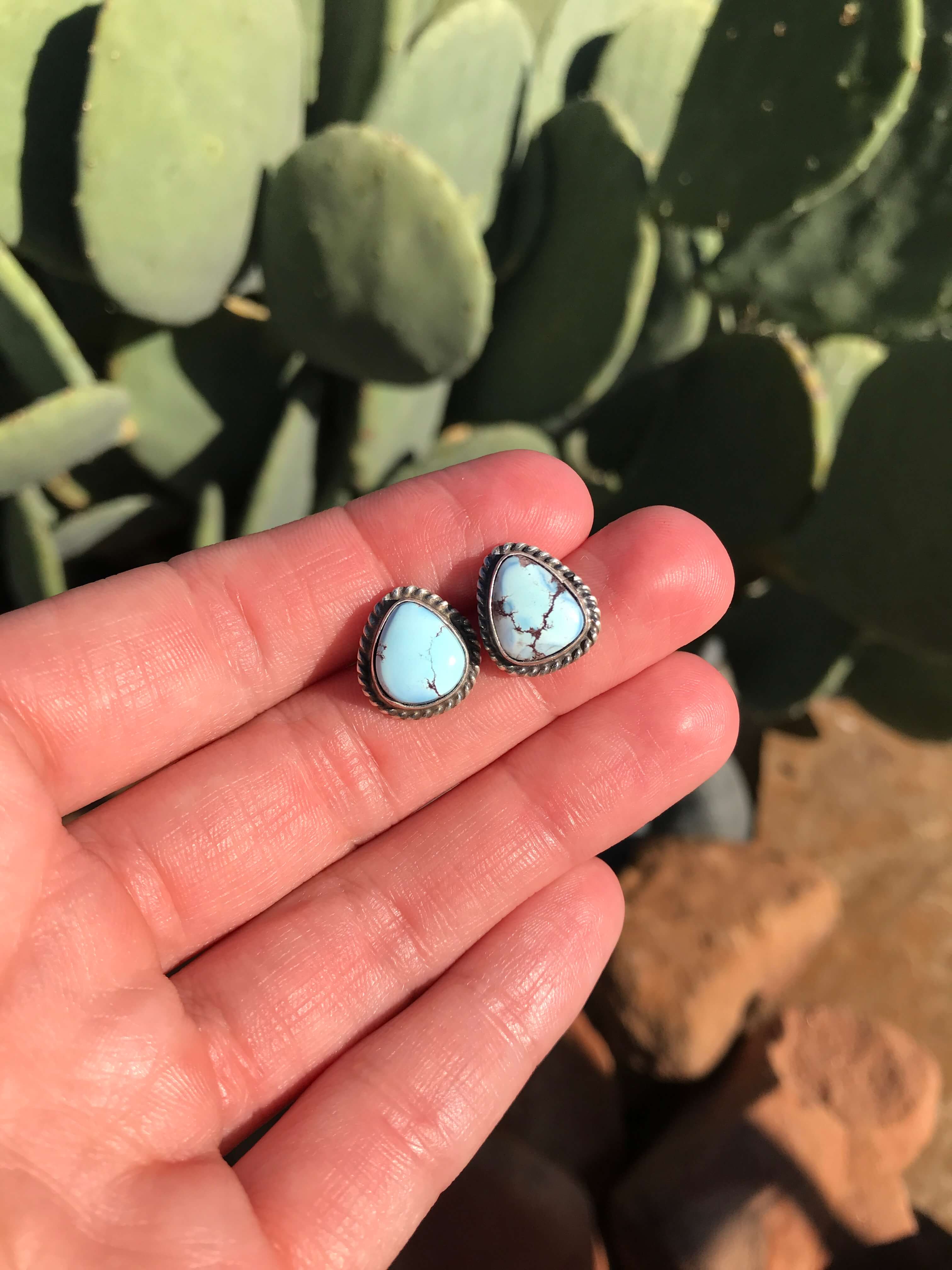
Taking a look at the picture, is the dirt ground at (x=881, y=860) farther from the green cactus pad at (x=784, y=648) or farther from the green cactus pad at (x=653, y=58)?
the green cactus pad at (x=653, y=58)

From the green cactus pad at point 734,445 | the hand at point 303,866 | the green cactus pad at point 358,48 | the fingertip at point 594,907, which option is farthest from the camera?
the green cactus pad at point 734,445

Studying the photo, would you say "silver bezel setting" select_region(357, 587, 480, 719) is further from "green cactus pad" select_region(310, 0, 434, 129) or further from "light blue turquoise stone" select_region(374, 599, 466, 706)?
"green cactus pad" select_region(310, 0, 434, 129)

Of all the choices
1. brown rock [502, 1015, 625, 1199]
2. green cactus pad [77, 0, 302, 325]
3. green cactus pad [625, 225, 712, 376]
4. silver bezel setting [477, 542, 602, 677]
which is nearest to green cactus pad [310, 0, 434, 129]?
green cactus pad [77, 0, 302, 325]

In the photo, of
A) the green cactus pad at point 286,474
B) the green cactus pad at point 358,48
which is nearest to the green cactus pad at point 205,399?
the green cactus pad at point 286,474

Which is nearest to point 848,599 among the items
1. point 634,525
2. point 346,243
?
point 634,525

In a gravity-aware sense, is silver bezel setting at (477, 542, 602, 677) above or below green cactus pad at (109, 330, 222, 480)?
below

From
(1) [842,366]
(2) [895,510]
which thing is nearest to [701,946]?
(2) [895,510]

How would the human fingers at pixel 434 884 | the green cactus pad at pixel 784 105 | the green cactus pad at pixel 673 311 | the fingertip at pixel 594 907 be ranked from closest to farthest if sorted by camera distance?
the human fingers at pixel 434 884
the fingertip at pixel 594 907
the green cactus pad at pixel 784 105
the green cactus pad at pixel 673 311
